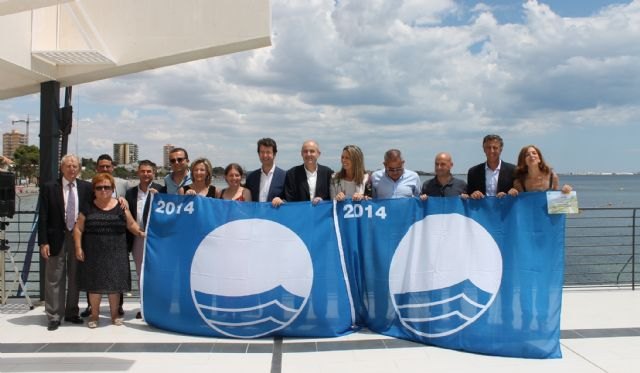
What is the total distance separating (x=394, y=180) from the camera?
5004mm

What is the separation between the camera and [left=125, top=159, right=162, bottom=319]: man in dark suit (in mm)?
5262

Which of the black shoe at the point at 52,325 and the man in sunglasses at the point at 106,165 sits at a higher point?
the man in sunglasses at the point at 106,165

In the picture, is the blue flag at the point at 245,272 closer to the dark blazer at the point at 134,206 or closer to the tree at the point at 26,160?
→ the dark blazer at the point at 134,206

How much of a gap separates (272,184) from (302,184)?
31 cm

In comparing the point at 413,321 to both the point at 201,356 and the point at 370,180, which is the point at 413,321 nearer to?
the point at 370,180

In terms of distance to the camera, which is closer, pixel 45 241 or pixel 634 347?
pixel 634 347

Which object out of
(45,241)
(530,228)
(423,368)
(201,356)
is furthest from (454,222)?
(45,241)

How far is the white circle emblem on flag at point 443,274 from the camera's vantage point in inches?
174

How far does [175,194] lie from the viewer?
16.6 feet

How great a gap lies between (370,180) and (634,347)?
265 cm

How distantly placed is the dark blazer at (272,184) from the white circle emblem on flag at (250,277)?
0.38m

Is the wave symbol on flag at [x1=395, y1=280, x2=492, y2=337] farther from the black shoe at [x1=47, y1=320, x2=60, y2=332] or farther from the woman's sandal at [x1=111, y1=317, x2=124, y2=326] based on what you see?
the black shoe at [x1=47, y1=320, x2=60, y2=332]

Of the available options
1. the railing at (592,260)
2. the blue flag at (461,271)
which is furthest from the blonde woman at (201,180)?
the railing at (592,260)

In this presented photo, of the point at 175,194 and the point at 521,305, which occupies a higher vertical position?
the point at 175,194
